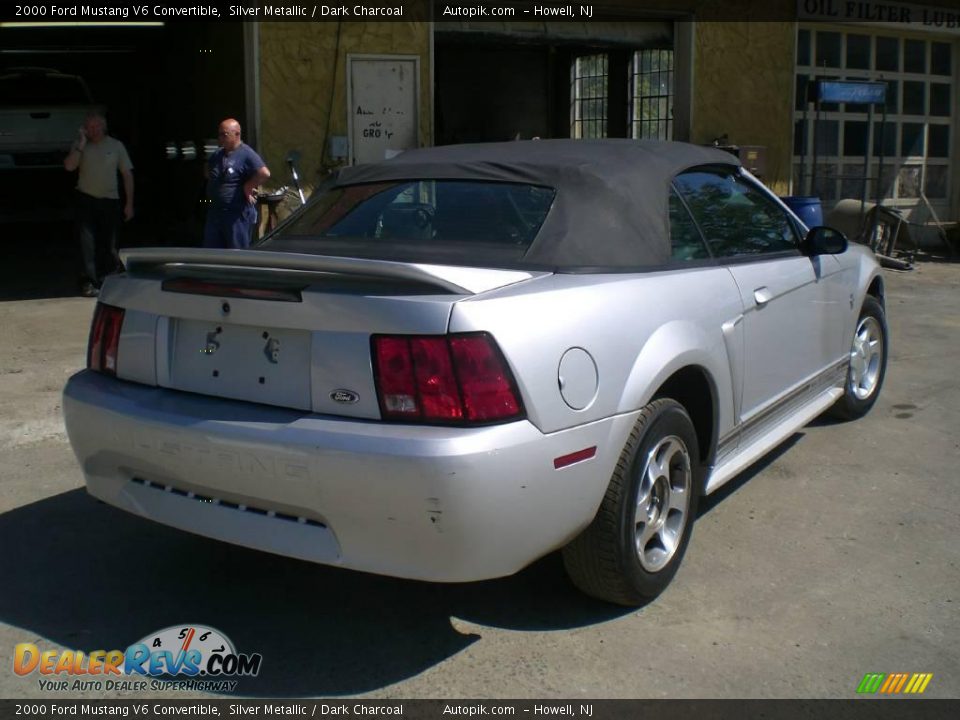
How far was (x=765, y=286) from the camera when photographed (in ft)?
14.5

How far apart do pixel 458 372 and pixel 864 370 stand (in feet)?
12.3

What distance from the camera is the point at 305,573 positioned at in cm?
397

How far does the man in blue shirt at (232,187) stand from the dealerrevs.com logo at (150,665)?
17.9 ft

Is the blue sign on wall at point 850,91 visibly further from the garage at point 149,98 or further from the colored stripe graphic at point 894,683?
the colored stripe graphic at point 894,683

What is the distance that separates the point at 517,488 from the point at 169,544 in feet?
6.18

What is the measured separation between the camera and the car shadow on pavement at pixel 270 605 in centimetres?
330

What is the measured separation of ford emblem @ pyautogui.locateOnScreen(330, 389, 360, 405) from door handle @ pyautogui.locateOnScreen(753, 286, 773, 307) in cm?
196

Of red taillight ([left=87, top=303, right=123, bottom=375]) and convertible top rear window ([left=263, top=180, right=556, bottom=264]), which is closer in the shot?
red taillight ([left=87, top=303, right=123, bottom=375])

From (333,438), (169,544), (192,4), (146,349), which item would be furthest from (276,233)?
(192,4)

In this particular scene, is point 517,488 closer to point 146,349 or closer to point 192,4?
point 146,349

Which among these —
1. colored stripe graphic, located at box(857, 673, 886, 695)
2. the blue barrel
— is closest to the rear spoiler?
colored stripe graphic, located at box(857, 673, 886, 695)

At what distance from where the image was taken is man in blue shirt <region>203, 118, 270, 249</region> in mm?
8539

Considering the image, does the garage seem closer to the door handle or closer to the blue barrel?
the blue barrel

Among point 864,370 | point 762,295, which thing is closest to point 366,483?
point 762,295
